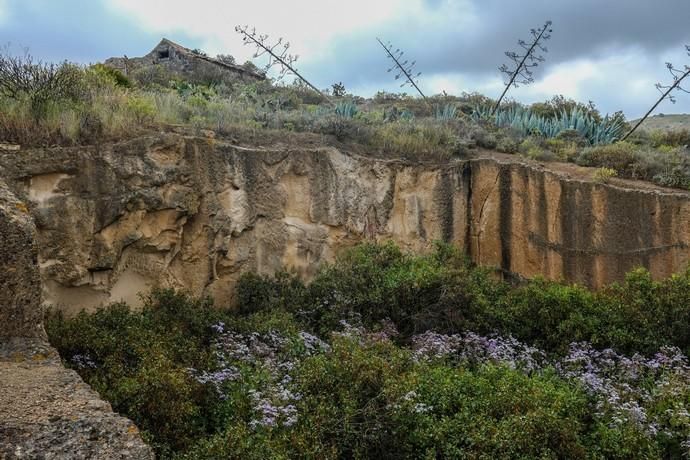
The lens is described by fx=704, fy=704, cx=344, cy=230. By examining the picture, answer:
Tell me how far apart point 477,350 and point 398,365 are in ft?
5.37

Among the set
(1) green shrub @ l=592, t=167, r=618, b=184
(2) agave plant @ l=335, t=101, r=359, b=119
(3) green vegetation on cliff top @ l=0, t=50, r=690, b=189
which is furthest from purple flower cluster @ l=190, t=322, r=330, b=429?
(2) agave plant @ l=335, t=101, r=359, b=119

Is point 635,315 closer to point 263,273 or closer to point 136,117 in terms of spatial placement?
point 263,273

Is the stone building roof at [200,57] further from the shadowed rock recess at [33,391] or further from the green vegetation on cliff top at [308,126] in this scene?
the shadowed rock recess at [33,391]

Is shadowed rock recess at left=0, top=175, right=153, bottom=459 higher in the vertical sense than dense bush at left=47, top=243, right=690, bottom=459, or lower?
higher

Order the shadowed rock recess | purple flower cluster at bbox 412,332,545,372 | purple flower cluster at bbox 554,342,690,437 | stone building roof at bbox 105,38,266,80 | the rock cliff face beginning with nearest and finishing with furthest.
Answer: the shadowed rock recess < purple flower cluster at bbox 554,342,690,437 < purple flower cluster at bbox 412,332,545,372 < the rock cliff face < stone building roof at bbox 105,38,266,80

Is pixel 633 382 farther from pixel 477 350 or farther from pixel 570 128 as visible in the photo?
pixel 570 128

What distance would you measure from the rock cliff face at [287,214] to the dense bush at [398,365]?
58cm

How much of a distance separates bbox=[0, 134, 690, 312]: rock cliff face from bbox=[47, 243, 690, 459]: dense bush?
0.58 metres

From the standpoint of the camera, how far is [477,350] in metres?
8.77

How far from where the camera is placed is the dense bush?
6.32 metres

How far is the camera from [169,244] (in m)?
9.80

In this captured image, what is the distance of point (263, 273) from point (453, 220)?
358 cm

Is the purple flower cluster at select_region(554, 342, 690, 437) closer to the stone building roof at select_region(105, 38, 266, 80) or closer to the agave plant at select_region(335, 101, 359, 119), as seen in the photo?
the agave plant at select_region(335, 101, 359, 119)

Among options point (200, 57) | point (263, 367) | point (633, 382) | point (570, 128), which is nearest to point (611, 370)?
point (633, 382)
